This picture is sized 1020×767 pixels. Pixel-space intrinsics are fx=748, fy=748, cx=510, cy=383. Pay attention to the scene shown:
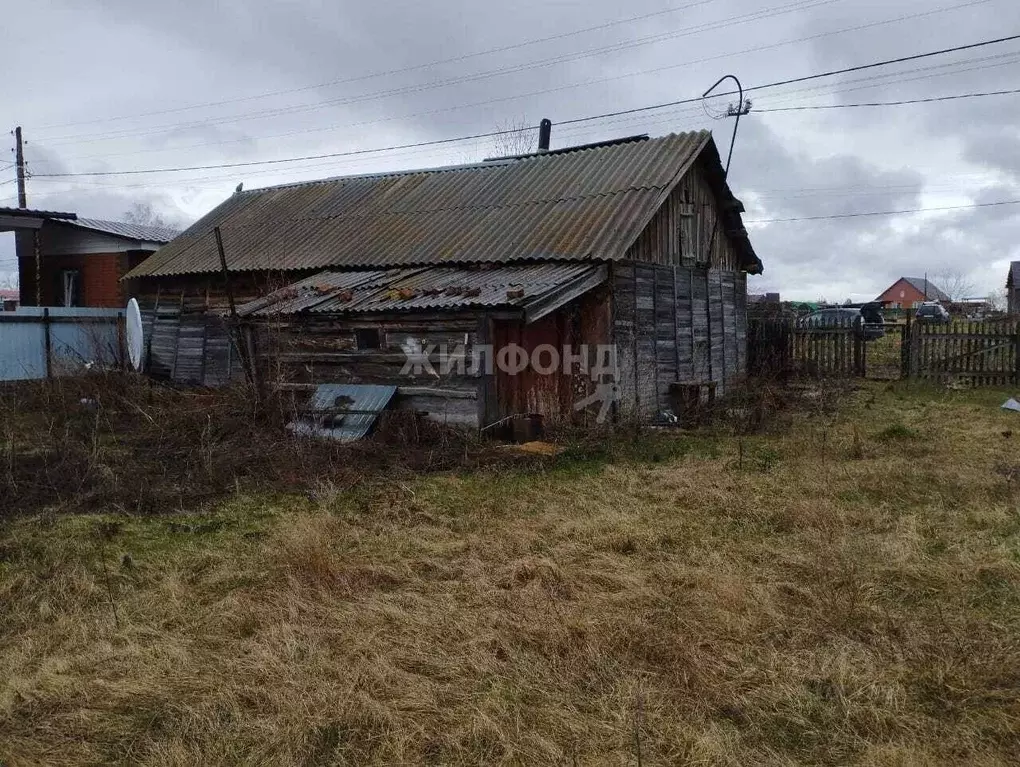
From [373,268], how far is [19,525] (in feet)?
26.5

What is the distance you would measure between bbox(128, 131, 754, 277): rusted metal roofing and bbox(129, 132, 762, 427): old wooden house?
0.16 feet

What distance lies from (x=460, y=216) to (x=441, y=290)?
390cm

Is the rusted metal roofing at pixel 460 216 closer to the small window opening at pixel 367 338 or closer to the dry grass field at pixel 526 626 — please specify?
the small window opening at pixel 367 338

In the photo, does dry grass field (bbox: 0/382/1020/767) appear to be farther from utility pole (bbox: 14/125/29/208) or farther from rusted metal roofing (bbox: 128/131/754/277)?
utility pole (bbox: 14/125/29/208)

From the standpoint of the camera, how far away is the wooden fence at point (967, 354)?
1560cm

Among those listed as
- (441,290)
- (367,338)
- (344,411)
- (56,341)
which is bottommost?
(344,411)

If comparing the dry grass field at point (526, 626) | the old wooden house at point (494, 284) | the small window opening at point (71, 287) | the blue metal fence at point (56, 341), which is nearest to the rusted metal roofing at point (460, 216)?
the old wooden house at point (494, 284)

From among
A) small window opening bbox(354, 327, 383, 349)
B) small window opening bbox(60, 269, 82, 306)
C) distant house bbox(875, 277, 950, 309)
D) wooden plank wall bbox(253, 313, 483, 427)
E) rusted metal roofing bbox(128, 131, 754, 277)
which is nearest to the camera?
wooden plank wall bbox(253, 313, 483, 427)

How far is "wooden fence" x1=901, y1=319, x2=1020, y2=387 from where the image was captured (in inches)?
614

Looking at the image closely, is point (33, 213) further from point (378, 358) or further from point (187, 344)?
point (378, 358)

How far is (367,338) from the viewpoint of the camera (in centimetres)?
1136

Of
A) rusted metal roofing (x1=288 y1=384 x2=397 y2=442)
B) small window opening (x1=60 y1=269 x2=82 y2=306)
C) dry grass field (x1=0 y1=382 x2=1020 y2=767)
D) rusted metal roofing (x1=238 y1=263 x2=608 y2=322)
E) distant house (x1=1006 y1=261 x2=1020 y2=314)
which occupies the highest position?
distant house (x1=1006 y1=261 x2=1020 y2=314)

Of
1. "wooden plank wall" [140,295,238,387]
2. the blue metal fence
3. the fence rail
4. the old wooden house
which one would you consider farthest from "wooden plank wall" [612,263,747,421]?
the blue metal fence

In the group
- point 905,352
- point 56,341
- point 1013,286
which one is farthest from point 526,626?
point 1013,286
